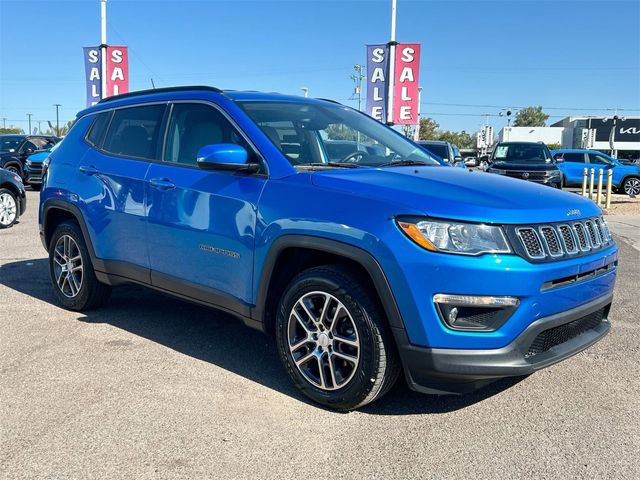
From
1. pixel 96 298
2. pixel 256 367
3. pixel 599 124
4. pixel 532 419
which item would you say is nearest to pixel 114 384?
pixel 256 367

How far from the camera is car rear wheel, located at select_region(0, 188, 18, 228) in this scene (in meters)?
Result: 10.9

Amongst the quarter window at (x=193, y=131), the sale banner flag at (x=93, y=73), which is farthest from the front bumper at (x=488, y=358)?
the sale banner flag at (x=93, y=73)

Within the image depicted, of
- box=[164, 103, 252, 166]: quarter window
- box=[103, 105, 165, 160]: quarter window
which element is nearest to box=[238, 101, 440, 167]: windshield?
box=[164, 103, 252, 166]: quarter window

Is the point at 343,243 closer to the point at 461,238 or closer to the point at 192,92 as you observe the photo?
the point at 461,238

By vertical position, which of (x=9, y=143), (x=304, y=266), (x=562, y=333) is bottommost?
(x=562, y=333)

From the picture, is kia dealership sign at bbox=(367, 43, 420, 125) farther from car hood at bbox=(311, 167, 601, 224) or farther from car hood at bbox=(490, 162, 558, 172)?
car hood at bbox=(311, 167, 601, 224)

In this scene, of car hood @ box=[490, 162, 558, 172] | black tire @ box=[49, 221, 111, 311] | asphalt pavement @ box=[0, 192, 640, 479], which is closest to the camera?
asphalt pavement @ box=[0, 192, 640, 479]

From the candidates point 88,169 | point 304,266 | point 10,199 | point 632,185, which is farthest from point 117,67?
point 632,185

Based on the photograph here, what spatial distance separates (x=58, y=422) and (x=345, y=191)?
2.01 meters

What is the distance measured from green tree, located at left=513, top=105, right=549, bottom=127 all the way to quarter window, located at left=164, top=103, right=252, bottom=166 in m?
136

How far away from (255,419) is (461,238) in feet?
4.97

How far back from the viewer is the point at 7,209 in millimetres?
10945

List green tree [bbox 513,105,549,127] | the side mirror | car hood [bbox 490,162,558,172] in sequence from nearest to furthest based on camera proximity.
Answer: the side mirror
car hood [bbox 490,162,558,172]
green tree [bbox 513,105,549,127]

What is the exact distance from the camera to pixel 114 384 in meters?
3.85
